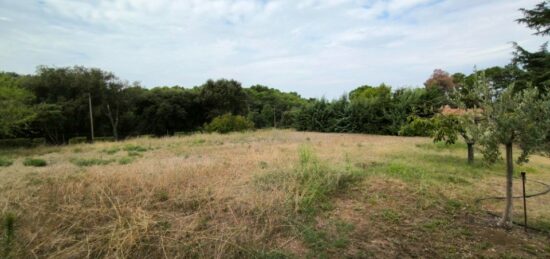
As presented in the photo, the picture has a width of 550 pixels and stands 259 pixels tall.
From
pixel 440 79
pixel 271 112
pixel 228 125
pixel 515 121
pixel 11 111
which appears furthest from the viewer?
pixel 440 79

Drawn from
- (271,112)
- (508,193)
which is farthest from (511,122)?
(271,112)

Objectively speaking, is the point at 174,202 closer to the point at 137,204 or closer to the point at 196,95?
the point at 137,204

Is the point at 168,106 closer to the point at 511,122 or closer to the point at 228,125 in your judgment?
the point at 228,125

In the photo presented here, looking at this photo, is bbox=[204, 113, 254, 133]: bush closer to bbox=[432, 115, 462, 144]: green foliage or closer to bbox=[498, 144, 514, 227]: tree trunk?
bbox=[432, 115, 462, 144]: green foliage

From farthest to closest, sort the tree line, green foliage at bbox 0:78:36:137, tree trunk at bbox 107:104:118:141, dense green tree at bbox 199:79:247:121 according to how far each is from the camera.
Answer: dense green tree at bbox 199:79:247:121
tree trunk at bbox 107:104:118:141
the tree line
green foliage at bbox 0:78:36:137

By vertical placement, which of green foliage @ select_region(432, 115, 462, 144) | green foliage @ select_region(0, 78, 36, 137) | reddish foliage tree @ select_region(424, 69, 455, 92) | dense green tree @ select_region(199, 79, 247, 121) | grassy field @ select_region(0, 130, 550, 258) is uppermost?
reddish foliage tree @ select_region(424, 69, 455, 92)

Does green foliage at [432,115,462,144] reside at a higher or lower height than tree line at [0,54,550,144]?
lower

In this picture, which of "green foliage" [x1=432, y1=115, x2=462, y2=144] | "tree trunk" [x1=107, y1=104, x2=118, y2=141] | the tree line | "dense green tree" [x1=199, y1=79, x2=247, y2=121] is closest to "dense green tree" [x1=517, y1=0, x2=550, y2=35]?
the tree line

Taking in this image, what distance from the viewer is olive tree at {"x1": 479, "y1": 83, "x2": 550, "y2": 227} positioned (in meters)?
2.88

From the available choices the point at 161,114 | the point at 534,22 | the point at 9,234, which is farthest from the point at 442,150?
the point at 161,114

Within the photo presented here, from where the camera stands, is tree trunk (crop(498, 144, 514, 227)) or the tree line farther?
the tree line

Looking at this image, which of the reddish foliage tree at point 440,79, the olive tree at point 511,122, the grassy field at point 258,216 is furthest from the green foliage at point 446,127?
the reddish foliage tree at point 440,79

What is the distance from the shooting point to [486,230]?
3131 millimetres

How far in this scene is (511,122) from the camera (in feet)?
9.53
